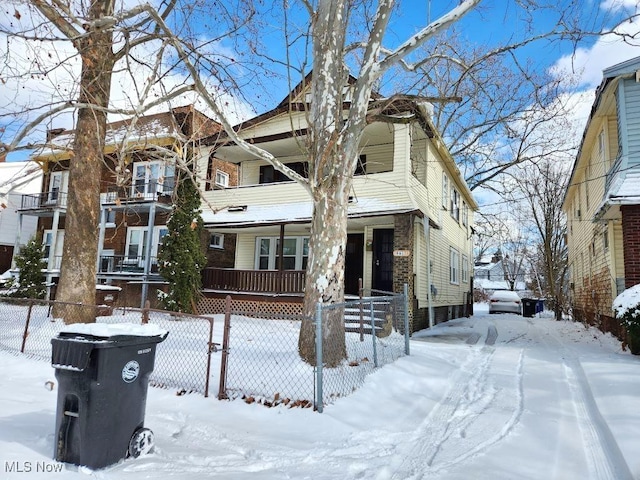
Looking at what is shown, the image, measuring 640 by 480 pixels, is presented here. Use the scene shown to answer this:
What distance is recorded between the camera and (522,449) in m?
4.15

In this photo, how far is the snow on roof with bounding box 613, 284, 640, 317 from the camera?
27.6 ft

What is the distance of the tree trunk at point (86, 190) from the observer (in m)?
9.84

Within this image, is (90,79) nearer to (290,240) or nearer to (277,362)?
(277,362)

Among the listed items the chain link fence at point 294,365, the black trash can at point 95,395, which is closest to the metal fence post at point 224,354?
the chain link fence at point 294,365

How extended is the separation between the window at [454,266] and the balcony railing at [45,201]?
19536 millimetres

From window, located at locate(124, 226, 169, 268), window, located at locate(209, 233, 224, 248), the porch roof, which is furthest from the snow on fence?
window, located at locate(124, 226, 169, 268)

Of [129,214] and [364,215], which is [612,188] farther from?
[129,214]

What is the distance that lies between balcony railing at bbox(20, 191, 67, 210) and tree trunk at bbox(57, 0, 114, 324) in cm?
1391

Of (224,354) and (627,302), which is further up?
(627,302)

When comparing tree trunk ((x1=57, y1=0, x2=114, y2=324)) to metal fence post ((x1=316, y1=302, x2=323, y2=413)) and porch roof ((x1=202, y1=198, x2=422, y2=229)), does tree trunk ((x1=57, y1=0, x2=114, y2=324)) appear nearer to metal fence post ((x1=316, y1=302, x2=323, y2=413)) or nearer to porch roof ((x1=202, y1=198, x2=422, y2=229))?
porch roof ((x1=202, y1=198, x2=422, y2=229))

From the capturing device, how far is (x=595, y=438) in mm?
4418

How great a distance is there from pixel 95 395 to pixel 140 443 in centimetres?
63

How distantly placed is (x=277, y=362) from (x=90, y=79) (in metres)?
8.00

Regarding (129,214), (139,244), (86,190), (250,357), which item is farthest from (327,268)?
(129,214)
